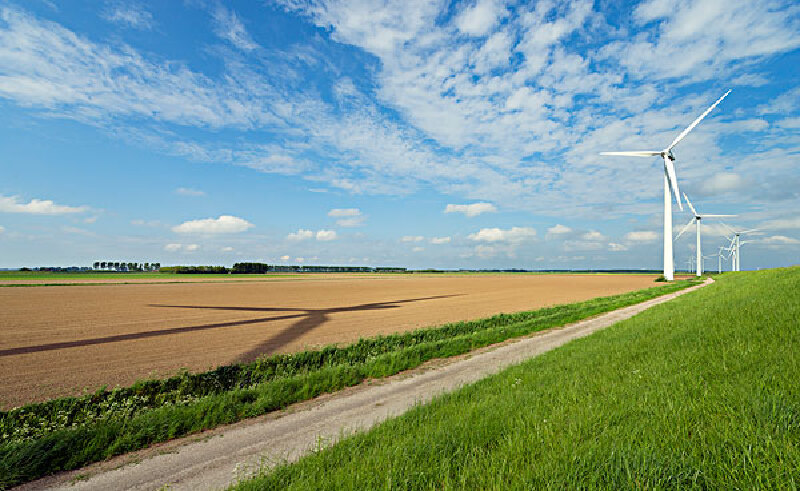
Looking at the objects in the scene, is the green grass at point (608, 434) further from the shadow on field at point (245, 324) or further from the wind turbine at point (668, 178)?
the wind turbine at point (668, 178)

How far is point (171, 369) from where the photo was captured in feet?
46.4

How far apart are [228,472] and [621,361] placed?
8717 mm

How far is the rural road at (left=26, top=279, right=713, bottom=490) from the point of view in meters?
6.08

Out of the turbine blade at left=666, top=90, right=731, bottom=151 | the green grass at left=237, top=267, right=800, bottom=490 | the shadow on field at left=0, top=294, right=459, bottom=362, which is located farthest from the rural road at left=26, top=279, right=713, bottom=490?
the turbine blade at left=666, top=90, right=731, bottom=151

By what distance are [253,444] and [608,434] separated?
606cm

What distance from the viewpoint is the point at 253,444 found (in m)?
7.29

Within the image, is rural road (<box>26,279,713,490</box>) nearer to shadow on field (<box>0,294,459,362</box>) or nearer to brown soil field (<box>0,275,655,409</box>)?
brown soil field (<box>0,275,655,409</box>)

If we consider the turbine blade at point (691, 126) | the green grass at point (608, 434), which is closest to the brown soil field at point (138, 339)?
the green grass at point (608, 434)

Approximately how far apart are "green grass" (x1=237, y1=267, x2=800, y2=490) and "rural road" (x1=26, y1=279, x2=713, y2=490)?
1.17m

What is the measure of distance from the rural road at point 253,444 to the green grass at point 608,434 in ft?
3.83

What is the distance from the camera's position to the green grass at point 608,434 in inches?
155

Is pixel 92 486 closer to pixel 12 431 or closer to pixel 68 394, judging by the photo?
pixel 12 431

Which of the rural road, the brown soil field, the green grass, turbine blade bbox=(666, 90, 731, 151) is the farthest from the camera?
turbine blade bbox=(666, 90, 731, 151)

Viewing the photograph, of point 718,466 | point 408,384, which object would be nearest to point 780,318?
point 718,466
